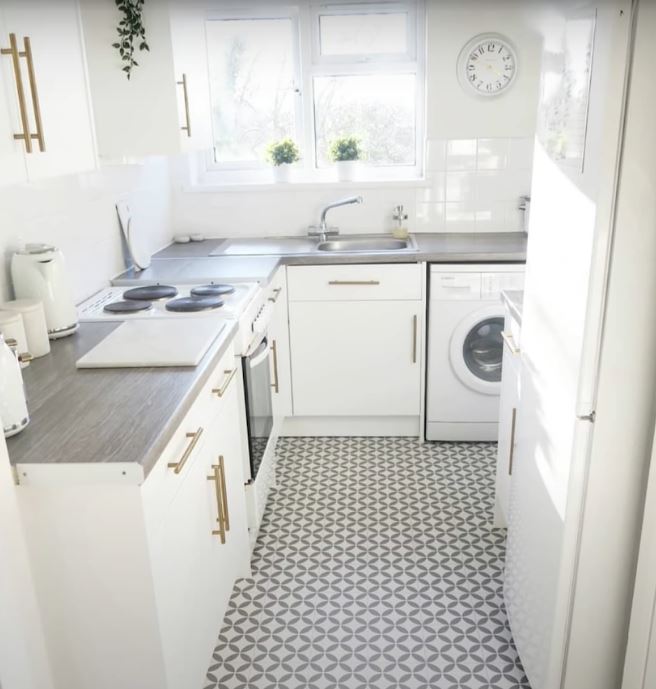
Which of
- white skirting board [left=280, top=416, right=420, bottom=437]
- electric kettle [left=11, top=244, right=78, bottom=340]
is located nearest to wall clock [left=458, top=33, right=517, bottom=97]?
white skirting board [left=280, top=416, right=420, bottom=437]

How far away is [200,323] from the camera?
210cm

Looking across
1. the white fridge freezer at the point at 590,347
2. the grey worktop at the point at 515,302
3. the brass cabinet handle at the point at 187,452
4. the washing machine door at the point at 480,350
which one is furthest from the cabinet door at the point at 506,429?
the brass cabinet handle at the point at 187,452

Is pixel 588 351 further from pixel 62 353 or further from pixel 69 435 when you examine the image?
pixel 62 353

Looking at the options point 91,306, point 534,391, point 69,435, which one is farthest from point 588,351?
point 91,306

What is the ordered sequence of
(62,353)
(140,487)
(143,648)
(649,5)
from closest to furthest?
(649,5), (140,487), (143,648), (62,353)

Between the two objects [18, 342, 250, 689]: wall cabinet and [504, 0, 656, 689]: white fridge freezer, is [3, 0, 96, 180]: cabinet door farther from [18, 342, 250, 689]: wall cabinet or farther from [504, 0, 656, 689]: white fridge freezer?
[504, 0, 656, 689]: white fridge freezer

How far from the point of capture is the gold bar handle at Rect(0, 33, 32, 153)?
1.58 m

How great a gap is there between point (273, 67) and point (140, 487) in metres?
2.91

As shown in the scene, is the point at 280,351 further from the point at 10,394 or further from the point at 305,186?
the point at 10,394

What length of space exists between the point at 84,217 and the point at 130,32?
69cm

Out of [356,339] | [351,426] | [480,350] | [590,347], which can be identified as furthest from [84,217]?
[590,347]

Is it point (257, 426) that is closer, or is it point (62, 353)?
point (62, 353)

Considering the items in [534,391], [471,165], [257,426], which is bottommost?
[257,426]

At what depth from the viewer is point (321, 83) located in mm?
3654
